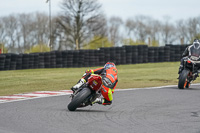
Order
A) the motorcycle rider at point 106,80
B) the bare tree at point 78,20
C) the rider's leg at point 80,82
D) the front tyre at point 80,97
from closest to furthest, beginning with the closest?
the front tyre at point 80,97 → the rider's leg at point 80,82 → the motorcycle rider at point 106,80 → the bare tree at point 78,20

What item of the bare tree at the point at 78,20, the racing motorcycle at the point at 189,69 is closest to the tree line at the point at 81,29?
the bare tree at the point at 78,20

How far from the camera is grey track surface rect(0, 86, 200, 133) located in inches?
249

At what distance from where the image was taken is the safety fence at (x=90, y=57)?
936 inches

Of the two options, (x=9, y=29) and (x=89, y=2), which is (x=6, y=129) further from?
(x=9, y=29)

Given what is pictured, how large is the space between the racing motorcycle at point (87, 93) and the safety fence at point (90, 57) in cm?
1413

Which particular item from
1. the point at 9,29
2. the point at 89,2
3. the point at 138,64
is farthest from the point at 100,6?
the point at 9,29

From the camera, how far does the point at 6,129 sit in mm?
6238

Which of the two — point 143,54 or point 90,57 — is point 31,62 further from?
point 143,54

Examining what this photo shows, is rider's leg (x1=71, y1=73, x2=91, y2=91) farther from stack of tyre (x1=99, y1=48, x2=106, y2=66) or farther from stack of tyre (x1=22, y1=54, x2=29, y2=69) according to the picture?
stack of tyre (x1=99, y1=48, x2=106, y2=66)

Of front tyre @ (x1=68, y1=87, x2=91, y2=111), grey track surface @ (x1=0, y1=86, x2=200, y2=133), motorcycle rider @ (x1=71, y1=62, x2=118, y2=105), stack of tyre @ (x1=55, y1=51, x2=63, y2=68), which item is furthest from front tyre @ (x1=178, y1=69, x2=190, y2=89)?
stack of tyre @ (x1=55, y1=51, x2=63, y2=68)

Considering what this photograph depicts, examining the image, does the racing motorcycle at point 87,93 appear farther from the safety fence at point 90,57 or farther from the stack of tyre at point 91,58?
the stack of tyre at point 91,58

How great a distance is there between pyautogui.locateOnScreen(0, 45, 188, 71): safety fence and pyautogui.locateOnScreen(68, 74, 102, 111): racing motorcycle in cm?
1413

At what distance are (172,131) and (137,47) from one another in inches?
796

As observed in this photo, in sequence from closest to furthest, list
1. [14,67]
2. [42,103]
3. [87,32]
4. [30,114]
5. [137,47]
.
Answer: [30,114] → [42,103] → [14,67] → [137,47] → [87,32]
